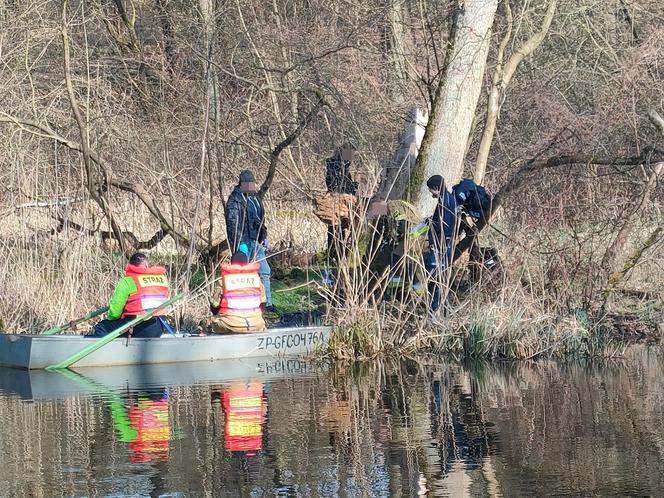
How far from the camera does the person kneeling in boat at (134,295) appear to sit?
13.2 metres

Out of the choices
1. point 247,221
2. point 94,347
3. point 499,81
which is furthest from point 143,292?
point 499,81

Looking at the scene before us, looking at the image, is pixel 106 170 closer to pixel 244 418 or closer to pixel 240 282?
pixel 240 282

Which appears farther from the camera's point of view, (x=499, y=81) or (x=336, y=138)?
(x=336, y=138)

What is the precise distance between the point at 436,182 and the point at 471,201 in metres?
0.43

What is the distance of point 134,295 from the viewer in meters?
13.3

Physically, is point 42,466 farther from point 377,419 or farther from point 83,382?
point 83,382

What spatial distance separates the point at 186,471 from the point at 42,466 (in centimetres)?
97

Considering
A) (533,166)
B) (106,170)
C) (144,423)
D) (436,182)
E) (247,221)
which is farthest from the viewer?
(106,170)

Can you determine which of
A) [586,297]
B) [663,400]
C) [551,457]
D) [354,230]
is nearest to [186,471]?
[551,457]

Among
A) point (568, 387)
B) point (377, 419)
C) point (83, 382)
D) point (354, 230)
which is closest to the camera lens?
point (377, 419)

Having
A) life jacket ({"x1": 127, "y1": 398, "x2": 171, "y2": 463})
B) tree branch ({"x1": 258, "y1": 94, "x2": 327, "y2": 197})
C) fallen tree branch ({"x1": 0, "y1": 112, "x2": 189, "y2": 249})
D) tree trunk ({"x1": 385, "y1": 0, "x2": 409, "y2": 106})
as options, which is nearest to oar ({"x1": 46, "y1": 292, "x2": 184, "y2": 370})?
life jacket ({"x1": 127, "y1": 398, "x2": 171, "y2": 463})

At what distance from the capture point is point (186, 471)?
785cm

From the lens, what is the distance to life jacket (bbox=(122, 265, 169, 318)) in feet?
43.6

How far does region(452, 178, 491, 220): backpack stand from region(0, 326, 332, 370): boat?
2199 millimetres
